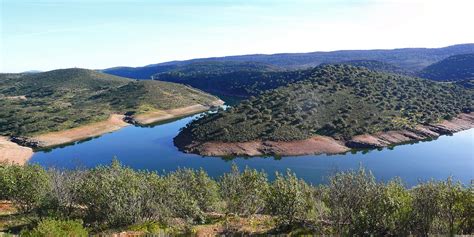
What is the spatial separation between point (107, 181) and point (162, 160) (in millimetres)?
62737

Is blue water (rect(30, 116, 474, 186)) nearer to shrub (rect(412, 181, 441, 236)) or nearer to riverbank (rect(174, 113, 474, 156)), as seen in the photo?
riverbank (rect(174, 113, 474, 156))

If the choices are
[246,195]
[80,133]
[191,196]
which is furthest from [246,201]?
[80,133]

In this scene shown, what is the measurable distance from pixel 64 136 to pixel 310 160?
264ft

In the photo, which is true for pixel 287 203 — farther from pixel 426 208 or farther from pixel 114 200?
A: pixel 114 200

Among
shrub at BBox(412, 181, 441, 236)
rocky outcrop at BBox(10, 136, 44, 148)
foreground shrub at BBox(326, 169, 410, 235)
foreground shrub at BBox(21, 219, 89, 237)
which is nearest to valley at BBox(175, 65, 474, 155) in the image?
rocky outcrop at BBox(10, 136, 44, 148)

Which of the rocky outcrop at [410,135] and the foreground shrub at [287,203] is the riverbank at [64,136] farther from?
the rocky outcrop at [410,135]

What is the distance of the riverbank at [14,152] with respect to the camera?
341ft

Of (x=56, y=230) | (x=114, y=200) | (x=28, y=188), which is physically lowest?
(x=28, y=188)

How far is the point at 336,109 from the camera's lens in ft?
413

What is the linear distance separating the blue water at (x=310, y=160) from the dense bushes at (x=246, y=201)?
1484 inches

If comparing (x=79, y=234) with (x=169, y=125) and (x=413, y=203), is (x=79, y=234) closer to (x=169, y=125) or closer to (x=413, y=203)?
(x=413, y=203)

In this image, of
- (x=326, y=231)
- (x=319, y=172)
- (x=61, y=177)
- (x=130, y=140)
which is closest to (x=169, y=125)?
(x=130, y=140)

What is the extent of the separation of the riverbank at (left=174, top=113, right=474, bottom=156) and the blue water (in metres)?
2.54

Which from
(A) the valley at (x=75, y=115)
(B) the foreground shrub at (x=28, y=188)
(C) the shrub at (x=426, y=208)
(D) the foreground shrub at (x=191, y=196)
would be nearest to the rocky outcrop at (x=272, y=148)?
(A) the valley at (x=75, y=115)
